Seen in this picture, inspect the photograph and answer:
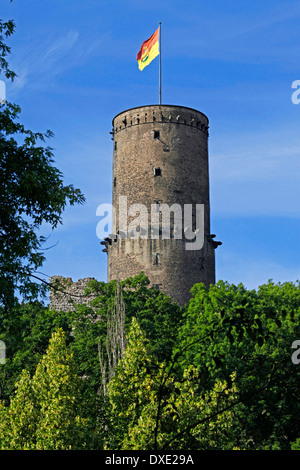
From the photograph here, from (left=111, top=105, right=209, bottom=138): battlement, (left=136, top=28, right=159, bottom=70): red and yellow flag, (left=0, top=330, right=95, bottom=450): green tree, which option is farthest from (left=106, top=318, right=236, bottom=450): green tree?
(left=136, top=28, right=159, bottom=70): red and yellow flag

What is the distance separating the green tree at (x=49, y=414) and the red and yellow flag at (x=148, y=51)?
30943 mm

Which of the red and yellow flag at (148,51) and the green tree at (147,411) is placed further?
the red and yellow flag at (148,51)

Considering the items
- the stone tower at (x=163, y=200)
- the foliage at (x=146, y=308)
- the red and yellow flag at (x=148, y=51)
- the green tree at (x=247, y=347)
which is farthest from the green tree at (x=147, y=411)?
the red and yellow flag at (x=148, y=51)

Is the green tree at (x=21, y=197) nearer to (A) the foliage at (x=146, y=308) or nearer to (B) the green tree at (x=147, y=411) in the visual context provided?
(B) the green tree at (x=147, y=411)

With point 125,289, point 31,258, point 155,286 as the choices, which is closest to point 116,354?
point 125,289

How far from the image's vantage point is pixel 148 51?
51.2m

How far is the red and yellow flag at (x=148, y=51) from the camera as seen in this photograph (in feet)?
167

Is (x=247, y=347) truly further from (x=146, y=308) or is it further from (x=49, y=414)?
(x=49, y=414)

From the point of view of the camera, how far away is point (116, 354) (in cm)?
3644

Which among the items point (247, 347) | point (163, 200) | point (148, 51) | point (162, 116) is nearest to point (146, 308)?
point (163, 200)

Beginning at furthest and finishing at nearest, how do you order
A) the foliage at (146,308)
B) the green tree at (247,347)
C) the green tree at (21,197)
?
the foliage at (146,308), the green tree at (247,347), the green tree at (21,197)

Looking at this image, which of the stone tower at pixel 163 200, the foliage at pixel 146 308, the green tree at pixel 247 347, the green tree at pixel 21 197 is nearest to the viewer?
the green tree at pixel 21 197

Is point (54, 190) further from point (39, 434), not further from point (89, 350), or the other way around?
point (89, 350)
